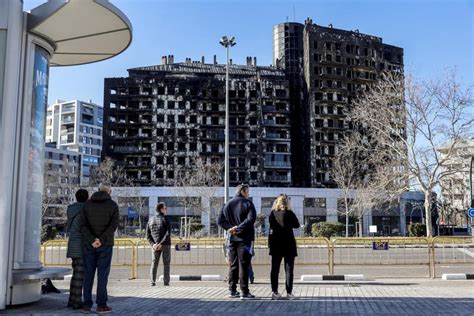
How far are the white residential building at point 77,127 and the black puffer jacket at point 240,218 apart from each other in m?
128

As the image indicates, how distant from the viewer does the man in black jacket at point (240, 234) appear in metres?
8.58

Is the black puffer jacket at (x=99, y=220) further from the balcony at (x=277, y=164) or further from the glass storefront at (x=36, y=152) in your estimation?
the balcony at (x=277, y=164)

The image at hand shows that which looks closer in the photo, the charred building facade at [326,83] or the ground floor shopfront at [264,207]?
the ground floor shopfront at [264,207]

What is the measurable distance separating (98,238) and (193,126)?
81.4m

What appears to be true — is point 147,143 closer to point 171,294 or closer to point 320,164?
point 320,164

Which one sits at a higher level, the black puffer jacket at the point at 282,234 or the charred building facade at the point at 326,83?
the charred building facade at the point at 326,83

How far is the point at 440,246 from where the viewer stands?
634 inches

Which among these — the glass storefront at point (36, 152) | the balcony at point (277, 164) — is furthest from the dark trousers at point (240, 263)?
the balcony at point (277, 164)

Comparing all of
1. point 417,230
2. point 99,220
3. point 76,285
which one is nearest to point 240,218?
point 99,220

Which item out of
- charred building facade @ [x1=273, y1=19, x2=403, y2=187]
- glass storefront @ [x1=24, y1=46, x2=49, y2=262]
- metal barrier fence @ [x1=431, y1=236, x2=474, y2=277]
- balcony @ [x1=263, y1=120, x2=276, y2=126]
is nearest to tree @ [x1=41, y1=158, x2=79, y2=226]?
balcony @ [x1=263, y1=120, x2=276, y2=126]

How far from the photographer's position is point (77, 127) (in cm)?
13512

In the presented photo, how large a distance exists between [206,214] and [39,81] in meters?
63.5

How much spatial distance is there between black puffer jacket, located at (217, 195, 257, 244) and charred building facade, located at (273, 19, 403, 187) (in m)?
76.3

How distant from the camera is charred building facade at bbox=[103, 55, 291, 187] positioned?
86625mm
